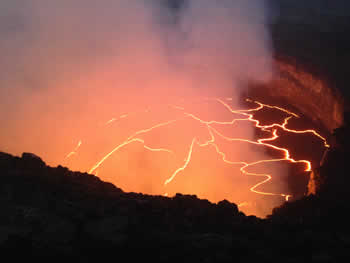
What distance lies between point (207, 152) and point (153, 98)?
383 centimetres

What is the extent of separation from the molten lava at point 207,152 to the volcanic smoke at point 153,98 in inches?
1.4

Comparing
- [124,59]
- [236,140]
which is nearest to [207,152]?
[236,140]

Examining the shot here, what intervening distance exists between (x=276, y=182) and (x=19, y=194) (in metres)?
8.76

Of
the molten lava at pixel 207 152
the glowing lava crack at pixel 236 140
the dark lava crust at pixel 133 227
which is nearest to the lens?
the dark lava crust at pixel 133 227

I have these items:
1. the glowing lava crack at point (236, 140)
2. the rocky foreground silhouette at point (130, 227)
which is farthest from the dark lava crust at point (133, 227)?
the glowing lava crack at point (236, 140)

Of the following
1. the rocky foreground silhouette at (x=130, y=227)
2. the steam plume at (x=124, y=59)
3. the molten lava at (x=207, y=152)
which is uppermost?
the steam plume at (x=124, y=59)

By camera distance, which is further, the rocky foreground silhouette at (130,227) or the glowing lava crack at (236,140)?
the glowing lava crack at (236,140)

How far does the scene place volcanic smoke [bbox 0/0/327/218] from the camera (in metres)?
12.5

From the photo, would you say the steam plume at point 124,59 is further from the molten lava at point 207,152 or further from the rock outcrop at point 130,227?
the rock outcrop at point 130,227

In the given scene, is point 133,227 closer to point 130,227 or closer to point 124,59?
point 130,227

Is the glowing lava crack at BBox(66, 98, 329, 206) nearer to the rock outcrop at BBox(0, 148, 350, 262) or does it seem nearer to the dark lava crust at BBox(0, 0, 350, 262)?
the dark lava crust at BBox(0, 0, 350, 262)

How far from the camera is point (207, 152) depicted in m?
13.2

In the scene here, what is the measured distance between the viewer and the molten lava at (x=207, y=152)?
11.9 m

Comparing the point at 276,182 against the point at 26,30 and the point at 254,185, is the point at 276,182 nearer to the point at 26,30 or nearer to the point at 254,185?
the point at 254,185
